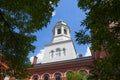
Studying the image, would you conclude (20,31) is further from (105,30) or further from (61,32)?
(61,32)

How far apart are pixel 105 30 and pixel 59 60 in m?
30.6

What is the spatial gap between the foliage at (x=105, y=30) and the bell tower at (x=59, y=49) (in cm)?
2966

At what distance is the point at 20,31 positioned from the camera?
1265cm

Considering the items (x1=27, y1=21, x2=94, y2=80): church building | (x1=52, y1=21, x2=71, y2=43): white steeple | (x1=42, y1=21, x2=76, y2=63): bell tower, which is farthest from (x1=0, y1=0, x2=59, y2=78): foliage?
(x1=52, y1=21, x2=71, y2=43): white steeple

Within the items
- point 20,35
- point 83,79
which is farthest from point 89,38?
point 83,79

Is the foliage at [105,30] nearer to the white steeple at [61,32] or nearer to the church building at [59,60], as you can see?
the church building at [59,60]

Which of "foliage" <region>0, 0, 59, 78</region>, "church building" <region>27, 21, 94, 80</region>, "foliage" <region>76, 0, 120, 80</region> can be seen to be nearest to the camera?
"foliage" <region>76, 0, 120, 80</region>

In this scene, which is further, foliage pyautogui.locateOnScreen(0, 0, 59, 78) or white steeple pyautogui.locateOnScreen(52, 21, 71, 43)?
white steeple pyautogui.locateOnScreen(52, 21, 71, 43)

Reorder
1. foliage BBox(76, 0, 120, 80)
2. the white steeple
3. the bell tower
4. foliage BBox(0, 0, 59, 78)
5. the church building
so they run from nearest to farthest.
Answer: foliage BBox(76, 0, 120, 80) → foliage BBox(0, 0, 59, 78) → the church building → the bell tower → the white steeple

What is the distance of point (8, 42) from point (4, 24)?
956 millimetres

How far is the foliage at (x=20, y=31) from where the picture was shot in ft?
37.8

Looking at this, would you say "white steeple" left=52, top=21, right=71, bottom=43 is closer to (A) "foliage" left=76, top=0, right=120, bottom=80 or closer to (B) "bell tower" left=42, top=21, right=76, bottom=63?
(B) "bell tower" left=42, top=21, right=76, bottom=63

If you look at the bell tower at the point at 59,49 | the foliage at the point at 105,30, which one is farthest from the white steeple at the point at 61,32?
the foliage at the point at 105,30

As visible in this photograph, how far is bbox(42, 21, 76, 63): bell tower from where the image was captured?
40688 mm
